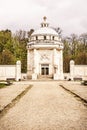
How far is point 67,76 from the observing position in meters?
57.1

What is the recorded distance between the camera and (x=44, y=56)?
2333 inches

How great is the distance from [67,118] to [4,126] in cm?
201

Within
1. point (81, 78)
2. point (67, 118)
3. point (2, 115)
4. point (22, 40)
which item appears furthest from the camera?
point (22, 40)

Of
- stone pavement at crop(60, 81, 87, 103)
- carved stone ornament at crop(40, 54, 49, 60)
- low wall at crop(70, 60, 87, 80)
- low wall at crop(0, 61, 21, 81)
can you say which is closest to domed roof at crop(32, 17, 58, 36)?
carved stone ornament at crop(40, 54, 49, 60)

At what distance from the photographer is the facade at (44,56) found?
5806cm

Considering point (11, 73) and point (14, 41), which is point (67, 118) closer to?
point (11, 73)

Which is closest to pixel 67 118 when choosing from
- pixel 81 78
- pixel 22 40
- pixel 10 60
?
pixel 81 78

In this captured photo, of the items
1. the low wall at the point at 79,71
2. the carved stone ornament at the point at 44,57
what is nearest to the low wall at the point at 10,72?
the carved stone ornament at the point at 44,57

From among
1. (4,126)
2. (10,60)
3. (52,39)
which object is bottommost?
(4,126)

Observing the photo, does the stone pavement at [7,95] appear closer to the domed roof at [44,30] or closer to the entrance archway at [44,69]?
the entrance archway at [44,69]

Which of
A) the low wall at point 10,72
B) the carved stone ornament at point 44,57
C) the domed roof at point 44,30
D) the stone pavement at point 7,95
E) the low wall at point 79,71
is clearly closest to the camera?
the stone pavement at point 7,95

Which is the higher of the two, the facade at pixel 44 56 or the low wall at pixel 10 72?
the facade at pixel 44 56

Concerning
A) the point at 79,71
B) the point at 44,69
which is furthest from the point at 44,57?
the point at 79,71

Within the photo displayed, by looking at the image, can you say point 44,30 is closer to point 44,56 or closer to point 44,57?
point 44,56
